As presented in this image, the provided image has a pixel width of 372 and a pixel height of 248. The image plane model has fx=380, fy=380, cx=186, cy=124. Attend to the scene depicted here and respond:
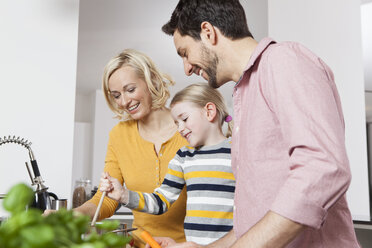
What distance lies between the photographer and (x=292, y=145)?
646mm

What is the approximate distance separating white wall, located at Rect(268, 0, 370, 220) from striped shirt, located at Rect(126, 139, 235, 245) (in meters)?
1.24

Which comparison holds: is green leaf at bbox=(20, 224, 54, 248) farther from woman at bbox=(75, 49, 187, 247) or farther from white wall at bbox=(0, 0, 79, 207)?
white wall at bbox=(0, 0, 79, 207)

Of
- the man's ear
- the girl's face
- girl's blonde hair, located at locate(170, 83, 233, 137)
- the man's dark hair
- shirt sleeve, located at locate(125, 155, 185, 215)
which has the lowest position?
shirt sleeve, located at locate(125, 155, 185, 215)

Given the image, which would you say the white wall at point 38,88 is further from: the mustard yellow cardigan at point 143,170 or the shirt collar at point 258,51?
the shirt collar at point 258,51

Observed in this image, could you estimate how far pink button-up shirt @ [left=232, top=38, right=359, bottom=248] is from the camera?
2.00 feet

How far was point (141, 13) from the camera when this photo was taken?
384 cm

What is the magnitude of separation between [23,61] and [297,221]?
144cm

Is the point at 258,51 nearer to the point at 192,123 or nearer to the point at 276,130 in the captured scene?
the point at 276,130

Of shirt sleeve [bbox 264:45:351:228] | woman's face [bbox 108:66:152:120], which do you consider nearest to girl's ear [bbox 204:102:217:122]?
woman's face [bbox 108:66:152:120]

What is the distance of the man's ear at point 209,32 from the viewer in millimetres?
908

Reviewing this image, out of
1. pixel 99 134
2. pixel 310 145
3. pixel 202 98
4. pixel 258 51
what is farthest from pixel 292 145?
pixel 99 134

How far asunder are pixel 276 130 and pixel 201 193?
635 mm

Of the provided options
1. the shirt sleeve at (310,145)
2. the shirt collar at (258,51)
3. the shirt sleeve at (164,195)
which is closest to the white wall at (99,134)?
the shirt sleeve at (164,195)

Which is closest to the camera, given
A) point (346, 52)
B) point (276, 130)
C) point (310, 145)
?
point (310, 145)
